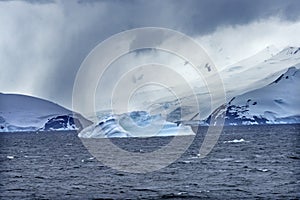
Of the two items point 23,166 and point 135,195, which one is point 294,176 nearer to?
point 135,195

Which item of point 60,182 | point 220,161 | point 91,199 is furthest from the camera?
point 220,161

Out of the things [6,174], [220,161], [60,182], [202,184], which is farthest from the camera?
[220,161]

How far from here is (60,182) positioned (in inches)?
2840

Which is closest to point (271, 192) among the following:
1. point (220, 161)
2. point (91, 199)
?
point (91, 199)

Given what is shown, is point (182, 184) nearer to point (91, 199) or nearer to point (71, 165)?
point (91, 199)

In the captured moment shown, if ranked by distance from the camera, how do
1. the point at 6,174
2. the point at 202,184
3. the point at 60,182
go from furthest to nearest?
the point at 6,174
the point at 60,182
the point at 202,184

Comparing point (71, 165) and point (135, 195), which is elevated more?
point (71, 165)

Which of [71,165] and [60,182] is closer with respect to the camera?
[60,182]

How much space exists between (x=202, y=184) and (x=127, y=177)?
13496mm

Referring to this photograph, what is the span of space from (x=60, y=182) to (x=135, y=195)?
17.2 m

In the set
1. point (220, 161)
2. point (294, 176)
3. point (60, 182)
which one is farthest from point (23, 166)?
point (294, 176)

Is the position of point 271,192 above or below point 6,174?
below

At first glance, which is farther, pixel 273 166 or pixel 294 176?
pixel 273 166

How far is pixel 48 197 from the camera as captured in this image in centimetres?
5853
